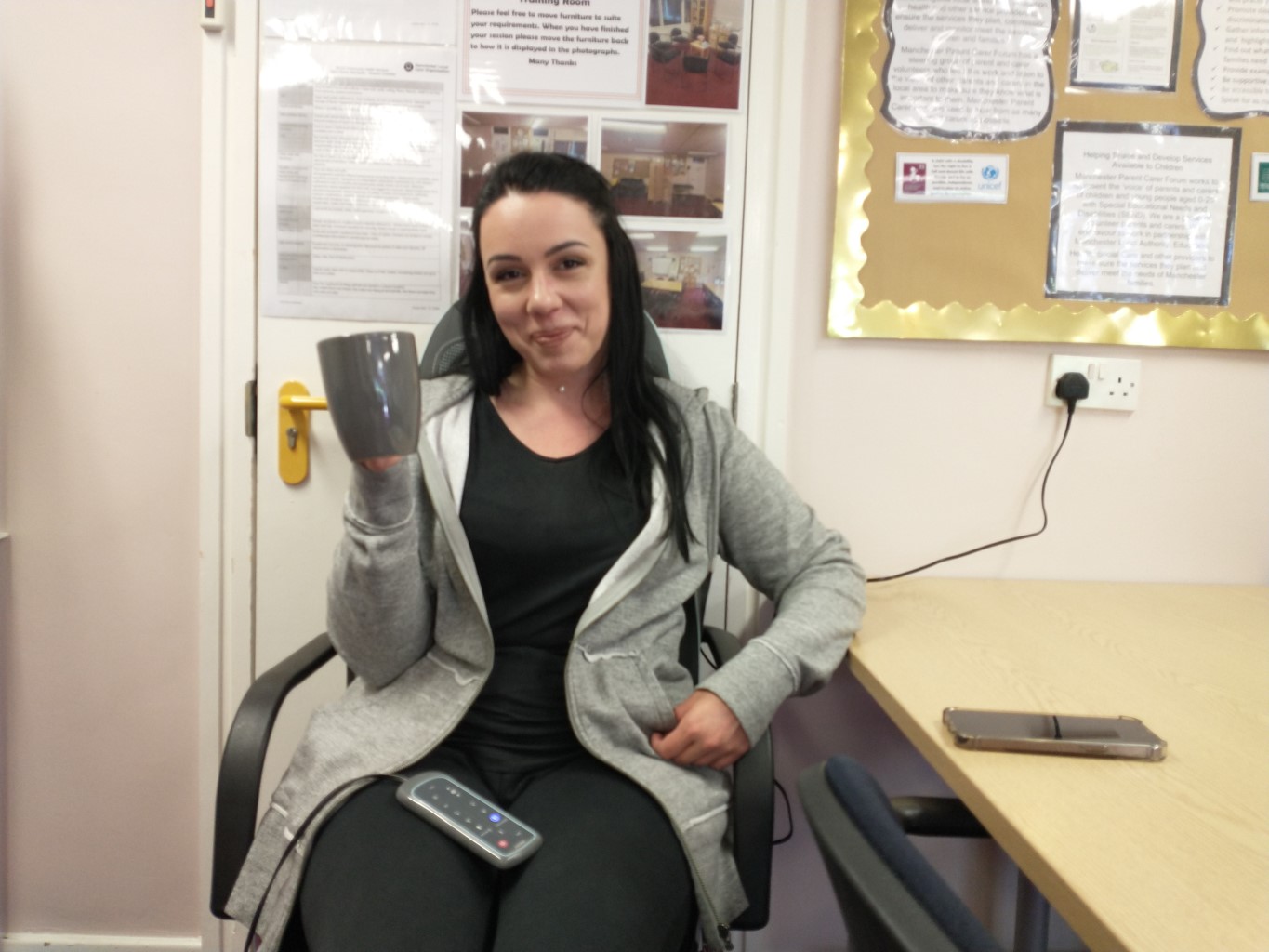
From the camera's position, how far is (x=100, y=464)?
1.47m

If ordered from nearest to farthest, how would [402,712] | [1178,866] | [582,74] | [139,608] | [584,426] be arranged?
[1178,866] < [402,712] < [584,426] < [582,74] < [139,608]

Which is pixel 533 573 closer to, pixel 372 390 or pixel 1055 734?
pixel 372 390

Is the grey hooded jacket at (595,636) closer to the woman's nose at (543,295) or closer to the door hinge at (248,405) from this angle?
the woman's nose at (543,295)

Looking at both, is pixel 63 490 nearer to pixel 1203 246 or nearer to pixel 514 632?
pixel 514 632

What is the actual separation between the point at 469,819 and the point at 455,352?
0.64 m

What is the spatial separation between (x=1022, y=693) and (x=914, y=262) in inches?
31.1

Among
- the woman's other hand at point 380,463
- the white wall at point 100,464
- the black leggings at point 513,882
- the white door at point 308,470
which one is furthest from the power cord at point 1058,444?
the white wall at point 100,464

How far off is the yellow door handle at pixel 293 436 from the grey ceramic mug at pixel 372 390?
0.64 metres

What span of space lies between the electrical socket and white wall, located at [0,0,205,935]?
1480 mm

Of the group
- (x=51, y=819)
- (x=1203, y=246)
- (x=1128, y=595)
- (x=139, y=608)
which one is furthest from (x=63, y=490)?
(x=1203, y=246)

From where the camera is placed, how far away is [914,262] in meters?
1.43

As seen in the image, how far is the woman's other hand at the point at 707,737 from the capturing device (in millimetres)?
980

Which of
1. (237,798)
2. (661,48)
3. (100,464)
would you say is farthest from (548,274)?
(100,464)

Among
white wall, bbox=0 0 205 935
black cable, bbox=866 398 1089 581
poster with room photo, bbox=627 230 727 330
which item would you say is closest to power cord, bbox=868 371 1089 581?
black cable, bbox=866 398 1089 581
